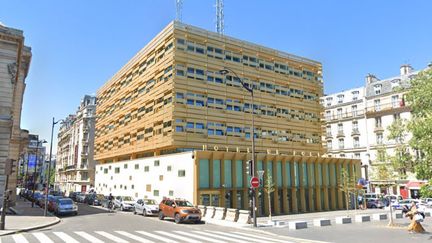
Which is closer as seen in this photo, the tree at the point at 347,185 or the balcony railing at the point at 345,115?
the tree at the point at 347,185

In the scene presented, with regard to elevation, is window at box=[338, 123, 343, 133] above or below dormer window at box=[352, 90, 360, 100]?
below

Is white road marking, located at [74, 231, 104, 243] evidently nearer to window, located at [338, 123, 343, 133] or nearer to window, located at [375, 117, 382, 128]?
window, located at [375, 117, 382, 128]

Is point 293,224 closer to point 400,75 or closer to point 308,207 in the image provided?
point 308,207

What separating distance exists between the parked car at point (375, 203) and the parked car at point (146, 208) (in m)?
32.1

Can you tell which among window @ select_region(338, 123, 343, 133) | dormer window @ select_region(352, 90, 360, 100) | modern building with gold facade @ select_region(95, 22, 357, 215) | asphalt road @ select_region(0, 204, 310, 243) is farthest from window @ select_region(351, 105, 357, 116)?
asphalt road @ select_region(0, 204, 310, 243)

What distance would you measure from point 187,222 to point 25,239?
11.1 meters

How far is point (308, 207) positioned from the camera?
1640 inches

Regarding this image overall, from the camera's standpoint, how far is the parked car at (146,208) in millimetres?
30609

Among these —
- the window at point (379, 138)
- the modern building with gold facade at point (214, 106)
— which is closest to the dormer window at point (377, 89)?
the window at point (379, 138)

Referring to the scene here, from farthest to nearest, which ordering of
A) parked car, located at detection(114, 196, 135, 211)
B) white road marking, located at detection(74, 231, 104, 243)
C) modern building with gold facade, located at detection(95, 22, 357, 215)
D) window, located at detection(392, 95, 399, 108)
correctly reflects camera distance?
1. window, located at detection(392, 95, 399, 108)
2. modern building with gold facade, located at detection(95, 22, 357, 215)
3. parked car, located at detection(114, 196, 135, 211)
4. white road marking, located at detection(74, 231, 104, 243)

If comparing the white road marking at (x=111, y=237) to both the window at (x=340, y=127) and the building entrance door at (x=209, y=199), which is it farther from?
the window at (x=340, y=127)

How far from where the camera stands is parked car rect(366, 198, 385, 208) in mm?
47706

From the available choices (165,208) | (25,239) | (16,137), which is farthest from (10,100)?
(25,239)

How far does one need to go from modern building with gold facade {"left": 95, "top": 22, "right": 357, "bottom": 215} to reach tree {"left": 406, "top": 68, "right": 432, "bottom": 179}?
1914cm
